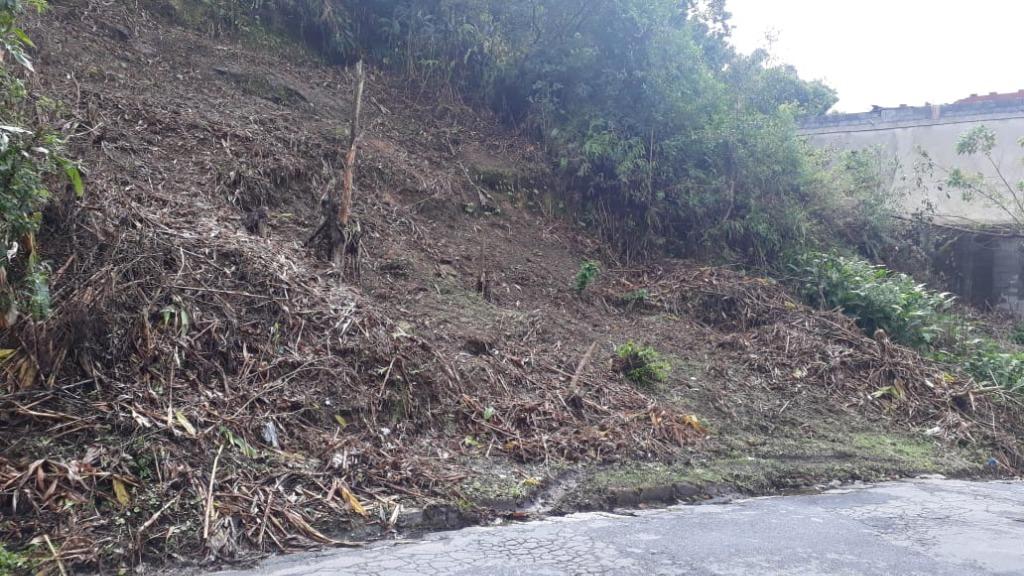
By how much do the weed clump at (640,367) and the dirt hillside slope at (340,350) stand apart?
20 centimetres

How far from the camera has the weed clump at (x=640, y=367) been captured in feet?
27.1

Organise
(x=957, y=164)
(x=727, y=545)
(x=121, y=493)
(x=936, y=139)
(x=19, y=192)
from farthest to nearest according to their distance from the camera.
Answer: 1. (x=936, y=139)
2. (x=957, y=164)
3. (x=727, y=545)
4. (x=19, y=192)
5. (x=121, y=493)

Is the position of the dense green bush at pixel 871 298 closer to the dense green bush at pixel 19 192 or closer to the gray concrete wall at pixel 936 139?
the gray concrete wall at pixel 936 139

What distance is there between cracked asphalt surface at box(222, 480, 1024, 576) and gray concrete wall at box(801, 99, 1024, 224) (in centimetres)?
1291

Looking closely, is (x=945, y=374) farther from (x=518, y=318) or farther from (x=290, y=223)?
(x=290, y=223)

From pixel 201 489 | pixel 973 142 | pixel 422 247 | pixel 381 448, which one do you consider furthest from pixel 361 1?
pixel 973 142

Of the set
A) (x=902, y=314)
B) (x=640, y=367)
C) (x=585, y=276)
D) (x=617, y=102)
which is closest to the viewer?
(x=640, y=367)

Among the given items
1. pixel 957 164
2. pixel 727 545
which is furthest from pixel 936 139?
pixel 727 545

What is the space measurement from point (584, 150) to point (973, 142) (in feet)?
28.1

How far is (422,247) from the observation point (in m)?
9.99

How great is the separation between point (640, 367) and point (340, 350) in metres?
3.57

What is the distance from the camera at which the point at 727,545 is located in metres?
4.77

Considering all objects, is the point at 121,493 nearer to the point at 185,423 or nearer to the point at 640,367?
the point at 185,423

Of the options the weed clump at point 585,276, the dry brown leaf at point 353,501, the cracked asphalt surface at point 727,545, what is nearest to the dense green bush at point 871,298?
the weed clump at point 585,276
